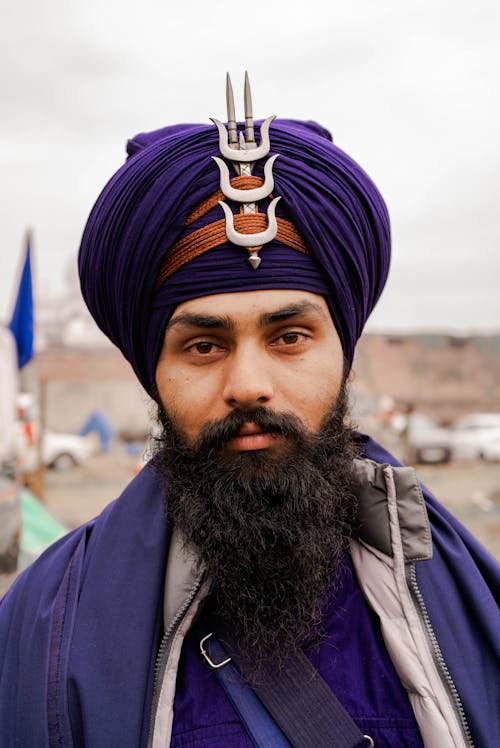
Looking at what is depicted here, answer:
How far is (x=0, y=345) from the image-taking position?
6016 mm

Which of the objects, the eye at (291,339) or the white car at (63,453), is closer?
the eye at (291,339)

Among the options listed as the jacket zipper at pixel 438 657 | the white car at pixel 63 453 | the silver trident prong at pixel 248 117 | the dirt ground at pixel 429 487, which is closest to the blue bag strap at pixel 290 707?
the jacket zipper at pixel 438 657

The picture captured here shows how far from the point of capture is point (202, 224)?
173 centimetres

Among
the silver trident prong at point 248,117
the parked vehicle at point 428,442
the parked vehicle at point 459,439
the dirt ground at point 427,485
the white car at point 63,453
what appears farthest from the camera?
the white car at point 63,453

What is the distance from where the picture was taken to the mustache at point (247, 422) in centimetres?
168

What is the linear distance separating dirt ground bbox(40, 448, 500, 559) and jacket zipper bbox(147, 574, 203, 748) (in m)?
9.39

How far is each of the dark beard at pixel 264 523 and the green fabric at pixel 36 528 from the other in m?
3.35

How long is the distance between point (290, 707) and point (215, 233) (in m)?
0.98

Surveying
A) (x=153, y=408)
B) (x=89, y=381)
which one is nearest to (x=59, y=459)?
(x=89, y=381)

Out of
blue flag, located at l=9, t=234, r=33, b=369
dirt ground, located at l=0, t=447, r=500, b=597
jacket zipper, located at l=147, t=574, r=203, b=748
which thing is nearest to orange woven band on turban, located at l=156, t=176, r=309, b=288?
jacket zipper, located at l=147, t=574, r=203, b=748

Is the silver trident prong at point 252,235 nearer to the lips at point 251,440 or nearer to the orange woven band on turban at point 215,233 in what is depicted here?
the orange woven band on turban at point 215,233

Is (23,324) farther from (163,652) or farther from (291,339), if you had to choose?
(163,652)

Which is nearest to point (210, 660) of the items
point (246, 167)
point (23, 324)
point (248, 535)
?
point (248, 535)

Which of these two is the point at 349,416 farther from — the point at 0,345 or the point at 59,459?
the point at 59,459
